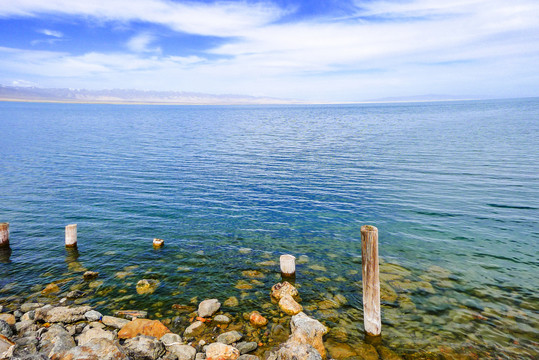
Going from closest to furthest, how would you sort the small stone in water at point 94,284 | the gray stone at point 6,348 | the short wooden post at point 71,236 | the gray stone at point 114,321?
the gray stone at point 6,348 < the gray stone at point 114,321 < the small stone in water at point 94,284 < the short wooden post at point 71,236

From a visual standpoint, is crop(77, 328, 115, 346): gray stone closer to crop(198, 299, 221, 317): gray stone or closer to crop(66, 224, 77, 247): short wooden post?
crop(198, 299, 221, 317): gray stone

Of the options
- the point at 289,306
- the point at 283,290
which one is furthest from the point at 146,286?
the point at 289,306

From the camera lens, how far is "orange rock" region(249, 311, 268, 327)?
11.1m

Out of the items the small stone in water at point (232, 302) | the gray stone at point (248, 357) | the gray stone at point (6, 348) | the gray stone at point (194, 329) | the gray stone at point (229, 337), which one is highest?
the gray stone at point (6, 348)

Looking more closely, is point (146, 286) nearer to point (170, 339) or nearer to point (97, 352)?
point (170, 339)

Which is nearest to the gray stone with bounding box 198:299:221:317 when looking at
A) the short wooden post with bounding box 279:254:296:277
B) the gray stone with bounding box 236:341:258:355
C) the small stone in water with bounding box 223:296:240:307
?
the small stone in water with bounding box 223:296:240:307

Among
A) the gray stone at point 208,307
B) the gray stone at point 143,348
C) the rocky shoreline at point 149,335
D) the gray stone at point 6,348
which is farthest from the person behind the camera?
the gray stone at point 208,307

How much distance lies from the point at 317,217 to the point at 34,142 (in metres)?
60.4

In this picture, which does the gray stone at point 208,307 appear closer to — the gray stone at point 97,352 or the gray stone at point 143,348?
the gray stone at point 143,348

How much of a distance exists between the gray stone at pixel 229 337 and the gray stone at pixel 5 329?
635 cm

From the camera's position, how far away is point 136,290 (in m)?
13.5

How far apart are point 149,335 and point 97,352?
2.29m

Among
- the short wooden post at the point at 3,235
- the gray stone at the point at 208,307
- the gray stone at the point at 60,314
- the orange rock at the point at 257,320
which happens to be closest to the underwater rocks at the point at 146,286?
the gray stone at the point at 60,314

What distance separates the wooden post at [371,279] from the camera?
32.2ft
